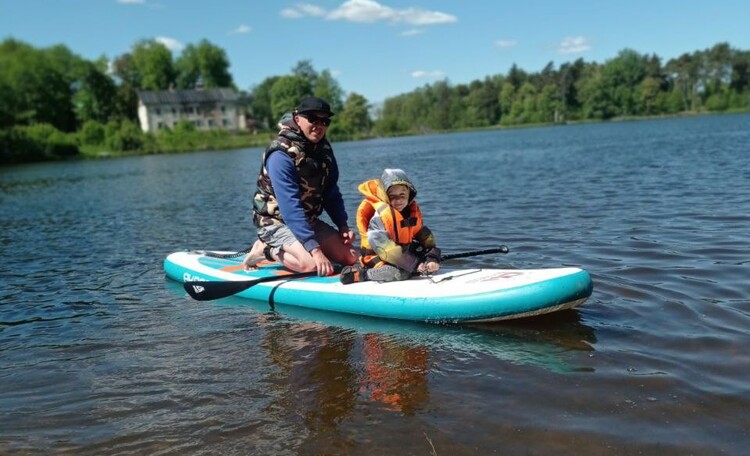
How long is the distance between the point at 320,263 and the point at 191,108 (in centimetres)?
10003

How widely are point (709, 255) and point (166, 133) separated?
8027 cm

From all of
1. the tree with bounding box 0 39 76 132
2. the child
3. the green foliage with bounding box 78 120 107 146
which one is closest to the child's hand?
the child

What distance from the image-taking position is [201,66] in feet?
355

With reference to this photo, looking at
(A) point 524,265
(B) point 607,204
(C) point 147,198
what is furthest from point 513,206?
(C) point 147,198

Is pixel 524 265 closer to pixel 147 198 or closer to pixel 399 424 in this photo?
pixel 399 424

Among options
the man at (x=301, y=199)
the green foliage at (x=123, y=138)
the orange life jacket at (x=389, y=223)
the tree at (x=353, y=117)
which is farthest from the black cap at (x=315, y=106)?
the tree at (x=353, y=117)

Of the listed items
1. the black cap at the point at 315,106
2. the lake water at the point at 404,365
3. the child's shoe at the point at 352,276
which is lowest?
the lake water at the point at 404,365

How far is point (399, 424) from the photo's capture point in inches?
150

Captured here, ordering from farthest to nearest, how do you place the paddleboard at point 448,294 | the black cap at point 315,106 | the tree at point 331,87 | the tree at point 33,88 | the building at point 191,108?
the tree at point 331,87 < the building at point 191,108 < the tree at point 33,88 < the black cap at point 315,106 < the paddleboard at point 448,294

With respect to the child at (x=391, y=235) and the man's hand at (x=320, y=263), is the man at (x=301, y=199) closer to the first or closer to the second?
the man's hand at (x=320, y=263)

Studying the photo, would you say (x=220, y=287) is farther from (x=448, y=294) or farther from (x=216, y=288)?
(x=448, y=294)

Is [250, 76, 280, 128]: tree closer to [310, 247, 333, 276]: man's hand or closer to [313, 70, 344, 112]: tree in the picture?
[313, 70, 344, 112]: tree

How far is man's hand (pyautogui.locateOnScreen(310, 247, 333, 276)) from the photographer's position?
6.11 meters

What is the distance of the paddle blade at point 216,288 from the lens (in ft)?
22.1
